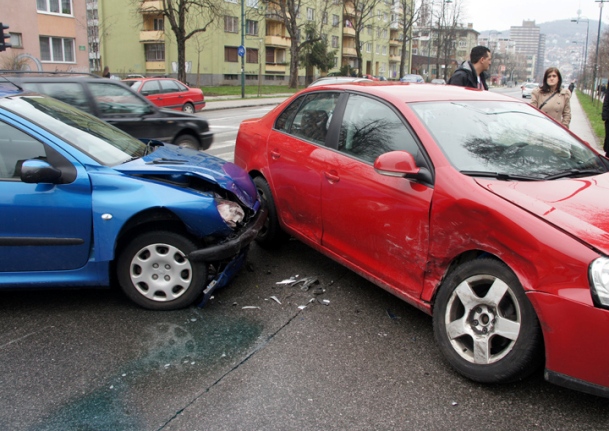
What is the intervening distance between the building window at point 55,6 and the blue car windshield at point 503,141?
120ft

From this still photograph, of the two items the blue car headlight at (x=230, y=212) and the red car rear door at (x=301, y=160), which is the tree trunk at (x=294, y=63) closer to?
the red car rear door at (x=301, y=160)

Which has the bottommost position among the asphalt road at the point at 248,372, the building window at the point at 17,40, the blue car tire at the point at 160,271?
the asphalt road at the point at 248,372

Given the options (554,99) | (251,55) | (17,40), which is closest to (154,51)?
(251,55)

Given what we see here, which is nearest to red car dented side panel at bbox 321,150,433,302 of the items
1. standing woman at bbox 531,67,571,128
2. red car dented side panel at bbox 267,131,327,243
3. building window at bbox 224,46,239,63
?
red car dented side panel at bbox 267,131,327,243

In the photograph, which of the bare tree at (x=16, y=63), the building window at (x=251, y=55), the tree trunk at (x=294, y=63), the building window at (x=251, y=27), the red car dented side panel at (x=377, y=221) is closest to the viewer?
the red car dented side panel at (x=377, y=221)

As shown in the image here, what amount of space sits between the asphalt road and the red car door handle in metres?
0.92

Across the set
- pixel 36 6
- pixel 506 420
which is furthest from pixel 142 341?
pixel 36 6

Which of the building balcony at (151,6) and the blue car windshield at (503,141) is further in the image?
the building balcony at (151,6)

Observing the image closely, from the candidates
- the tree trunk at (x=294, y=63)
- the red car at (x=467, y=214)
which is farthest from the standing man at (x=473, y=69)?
the tree trunk at (x=294, y=63)

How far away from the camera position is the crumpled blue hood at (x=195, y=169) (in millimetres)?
4176

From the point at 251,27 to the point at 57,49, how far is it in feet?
85.6

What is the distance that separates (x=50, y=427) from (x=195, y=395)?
0.73 m

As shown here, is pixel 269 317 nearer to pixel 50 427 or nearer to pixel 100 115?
pixel 50 427

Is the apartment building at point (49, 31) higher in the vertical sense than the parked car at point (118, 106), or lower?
higher
